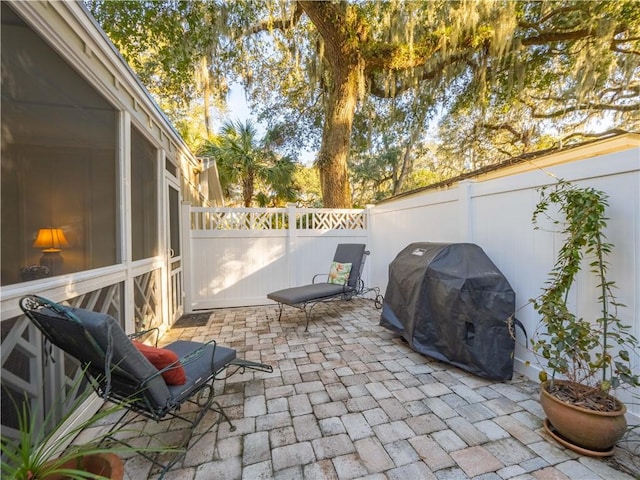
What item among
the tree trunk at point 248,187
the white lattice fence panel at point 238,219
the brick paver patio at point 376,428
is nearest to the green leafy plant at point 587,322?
the brick paver patio at point 376,428

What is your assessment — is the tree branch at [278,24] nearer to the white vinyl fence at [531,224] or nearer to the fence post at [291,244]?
the fence post at [291,244]

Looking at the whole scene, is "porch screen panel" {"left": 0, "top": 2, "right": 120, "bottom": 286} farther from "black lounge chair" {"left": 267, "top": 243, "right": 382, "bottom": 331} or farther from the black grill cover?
the black grill cover

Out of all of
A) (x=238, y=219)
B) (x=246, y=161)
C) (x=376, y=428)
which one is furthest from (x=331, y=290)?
(x=246, y=161)

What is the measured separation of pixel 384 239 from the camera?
5.42m

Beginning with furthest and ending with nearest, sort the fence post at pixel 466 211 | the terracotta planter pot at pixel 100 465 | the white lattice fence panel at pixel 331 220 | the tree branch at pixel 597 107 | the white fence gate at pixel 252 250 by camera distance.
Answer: the tree branch at pixel 597 107 < the white lattice fence panel at pixel 331 220 < the white fence gate at pixel 252 250 < the fence post at pixel 466 211 < the terracotta planter pot at pixel 100 465

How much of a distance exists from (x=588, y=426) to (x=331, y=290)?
3066mm

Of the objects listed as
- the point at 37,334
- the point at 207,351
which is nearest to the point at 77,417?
the point at 37,334

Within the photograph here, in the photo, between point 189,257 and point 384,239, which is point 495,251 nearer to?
point 384,239

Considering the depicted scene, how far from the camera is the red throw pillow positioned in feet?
5.66

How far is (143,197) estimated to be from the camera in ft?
10.9

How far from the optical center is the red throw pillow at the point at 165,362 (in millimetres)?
1727

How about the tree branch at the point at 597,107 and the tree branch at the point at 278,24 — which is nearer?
the tree branch at the point at 278,24

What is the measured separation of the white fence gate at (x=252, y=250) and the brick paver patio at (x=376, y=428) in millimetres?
2193

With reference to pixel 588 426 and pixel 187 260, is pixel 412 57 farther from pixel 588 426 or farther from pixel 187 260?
pixel 588 426
